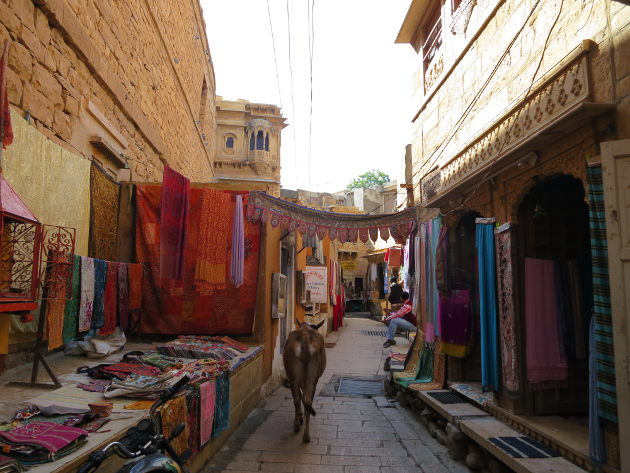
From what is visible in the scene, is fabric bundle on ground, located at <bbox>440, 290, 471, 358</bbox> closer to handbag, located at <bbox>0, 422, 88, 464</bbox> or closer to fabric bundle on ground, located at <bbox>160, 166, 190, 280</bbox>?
fabric bundle on ground, located at <bbox>160, 166, 190, 280</bbox>

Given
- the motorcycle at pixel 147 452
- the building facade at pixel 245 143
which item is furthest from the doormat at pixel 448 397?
the building facade at pixel 245 143

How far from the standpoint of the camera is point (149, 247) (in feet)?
23.1

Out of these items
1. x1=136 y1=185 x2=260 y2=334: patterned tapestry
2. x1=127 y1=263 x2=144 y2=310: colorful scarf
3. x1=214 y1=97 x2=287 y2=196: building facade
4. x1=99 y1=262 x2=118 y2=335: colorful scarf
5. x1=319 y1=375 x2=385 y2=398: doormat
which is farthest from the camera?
x1=214 y1=97 x2=287 y2=196: building facade

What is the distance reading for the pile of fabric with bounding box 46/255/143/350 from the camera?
409cm

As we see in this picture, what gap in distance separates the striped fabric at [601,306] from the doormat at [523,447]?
73 cm

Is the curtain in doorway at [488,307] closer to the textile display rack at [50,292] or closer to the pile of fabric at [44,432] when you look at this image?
the pile of fabric at [44,432]

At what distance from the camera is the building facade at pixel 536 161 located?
3.15 meters

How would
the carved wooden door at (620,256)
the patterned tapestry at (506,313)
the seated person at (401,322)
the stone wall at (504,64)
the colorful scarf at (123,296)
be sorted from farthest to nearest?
the seated person at (401,322)
the colorful scarf at (123,296)
the patterned tapestry at (506,313)
the stone wall at (504,64)
the carved wooden door at (620,256)

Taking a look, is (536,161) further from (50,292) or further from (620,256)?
(50,292)

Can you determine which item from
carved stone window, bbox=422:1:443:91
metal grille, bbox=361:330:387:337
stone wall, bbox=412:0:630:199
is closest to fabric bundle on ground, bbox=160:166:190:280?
stone wall, bbox=412:0:630:199

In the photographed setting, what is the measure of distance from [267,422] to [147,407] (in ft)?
9.17

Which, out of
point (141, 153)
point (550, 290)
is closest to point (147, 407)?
point (550, 290)

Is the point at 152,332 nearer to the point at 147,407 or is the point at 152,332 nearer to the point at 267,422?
the point at 267,422

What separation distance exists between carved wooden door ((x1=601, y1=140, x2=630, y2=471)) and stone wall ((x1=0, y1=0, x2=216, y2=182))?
16.8ft
